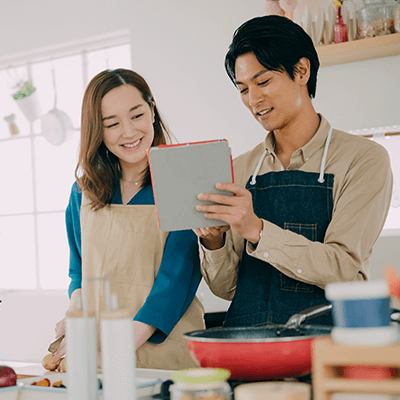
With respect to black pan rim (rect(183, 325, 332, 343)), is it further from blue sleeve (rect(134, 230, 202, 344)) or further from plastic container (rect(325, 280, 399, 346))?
blue sleeve (rect(134, 230, 202, 344))

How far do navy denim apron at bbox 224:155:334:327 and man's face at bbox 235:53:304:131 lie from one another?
0.52ft

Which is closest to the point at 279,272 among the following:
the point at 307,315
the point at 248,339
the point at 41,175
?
the point at 307,315

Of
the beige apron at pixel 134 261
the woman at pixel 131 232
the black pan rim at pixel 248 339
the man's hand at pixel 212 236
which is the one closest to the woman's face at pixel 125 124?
the woman at pixel 131 232

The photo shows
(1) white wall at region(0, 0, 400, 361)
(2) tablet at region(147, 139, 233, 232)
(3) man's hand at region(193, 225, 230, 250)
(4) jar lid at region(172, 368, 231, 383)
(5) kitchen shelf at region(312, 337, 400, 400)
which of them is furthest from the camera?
(1) white wall at region(0, 0, 400, 361)

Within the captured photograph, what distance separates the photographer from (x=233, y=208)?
1.07m

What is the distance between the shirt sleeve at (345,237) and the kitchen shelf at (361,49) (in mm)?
1304

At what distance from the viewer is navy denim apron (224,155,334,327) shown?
4.07 ft

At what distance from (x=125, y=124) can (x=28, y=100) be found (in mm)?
2474

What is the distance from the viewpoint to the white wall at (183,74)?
263 centimetres

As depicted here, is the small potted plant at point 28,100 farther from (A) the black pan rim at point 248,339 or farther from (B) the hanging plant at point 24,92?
(A) the black pan rim at point 248,339

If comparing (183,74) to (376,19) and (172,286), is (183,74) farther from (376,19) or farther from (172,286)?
(172,286)

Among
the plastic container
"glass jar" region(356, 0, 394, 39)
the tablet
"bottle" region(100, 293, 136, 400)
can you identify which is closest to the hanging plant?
"glass jar" region(356, 0, 394, 39)

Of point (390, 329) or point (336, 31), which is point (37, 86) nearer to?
point (336, 31)

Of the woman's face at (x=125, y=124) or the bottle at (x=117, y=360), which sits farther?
the woman's face at (x=125, y=124)
